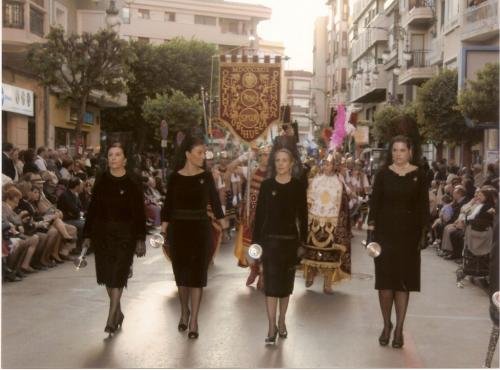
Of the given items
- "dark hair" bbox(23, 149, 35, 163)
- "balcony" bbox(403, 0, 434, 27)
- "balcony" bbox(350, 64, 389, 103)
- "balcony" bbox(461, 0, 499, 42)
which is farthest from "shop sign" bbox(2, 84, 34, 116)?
"balcony" bbox(350, 64, 389, 103)

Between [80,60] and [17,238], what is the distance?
12.6 meters

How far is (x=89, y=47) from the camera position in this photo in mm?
23531

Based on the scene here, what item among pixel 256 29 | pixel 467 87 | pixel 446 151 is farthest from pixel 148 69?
pixel 467 87

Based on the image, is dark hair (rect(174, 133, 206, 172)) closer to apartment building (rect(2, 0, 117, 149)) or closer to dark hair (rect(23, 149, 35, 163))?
dark hair (rect(23, 149, 35, 163))

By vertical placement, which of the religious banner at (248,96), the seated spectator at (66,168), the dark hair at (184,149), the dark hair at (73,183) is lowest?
the dark hair at (73,183)

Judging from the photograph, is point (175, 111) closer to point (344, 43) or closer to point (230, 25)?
point (230, 25)

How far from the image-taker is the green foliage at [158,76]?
160ft

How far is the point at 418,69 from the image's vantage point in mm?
41938

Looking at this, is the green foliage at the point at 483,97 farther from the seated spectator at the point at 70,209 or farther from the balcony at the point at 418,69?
the balcony at the point at 418,69

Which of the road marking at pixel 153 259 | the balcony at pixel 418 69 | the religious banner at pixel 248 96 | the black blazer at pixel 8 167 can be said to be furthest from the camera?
the balcony at pixel 418 69

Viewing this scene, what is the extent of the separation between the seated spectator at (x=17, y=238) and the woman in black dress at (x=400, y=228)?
5612 mm

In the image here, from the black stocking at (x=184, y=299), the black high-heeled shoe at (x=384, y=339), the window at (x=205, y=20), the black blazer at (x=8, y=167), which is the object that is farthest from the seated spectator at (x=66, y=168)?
the window at (x=205, y=20)

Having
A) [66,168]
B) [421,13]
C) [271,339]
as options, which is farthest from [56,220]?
[421,13]

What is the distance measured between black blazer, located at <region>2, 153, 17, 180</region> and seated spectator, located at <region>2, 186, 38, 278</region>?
3.61 metres
